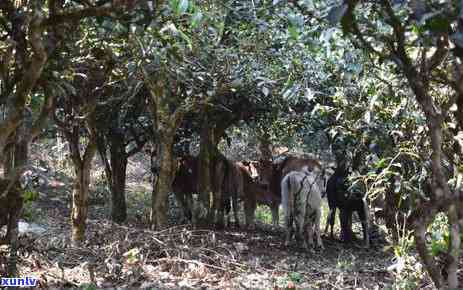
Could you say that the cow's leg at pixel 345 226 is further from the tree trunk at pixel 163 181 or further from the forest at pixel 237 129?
the tree trunk at pixel 163 181

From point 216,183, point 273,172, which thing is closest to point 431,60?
point 216,183

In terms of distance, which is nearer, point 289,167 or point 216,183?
point 216,183

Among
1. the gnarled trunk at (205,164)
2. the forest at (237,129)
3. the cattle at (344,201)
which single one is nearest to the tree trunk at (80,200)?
the forest at (237,129)

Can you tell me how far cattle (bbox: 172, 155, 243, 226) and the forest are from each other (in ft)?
0.14

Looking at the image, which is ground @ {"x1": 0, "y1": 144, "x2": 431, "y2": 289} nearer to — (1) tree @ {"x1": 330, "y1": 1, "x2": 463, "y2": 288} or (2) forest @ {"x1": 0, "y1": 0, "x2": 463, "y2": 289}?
(2) forest @ {"x1": 0, "y1": 0, "x2": 463, "y2": 289}

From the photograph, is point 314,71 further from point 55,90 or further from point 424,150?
point 55,90

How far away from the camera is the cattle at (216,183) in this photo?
11.6m

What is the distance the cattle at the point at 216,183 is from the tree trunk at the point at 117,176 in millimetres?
1337

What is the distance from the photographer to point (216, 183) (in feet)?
37.9

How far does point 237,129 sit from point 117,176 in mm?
3723

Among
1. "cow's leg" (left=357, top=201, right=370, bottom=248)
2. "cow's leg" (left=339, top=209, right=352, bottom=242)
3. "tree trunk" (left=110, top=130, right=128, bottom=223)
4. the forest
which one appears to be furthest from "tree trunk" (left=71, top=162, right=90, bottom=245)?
"cow's leg" (left=339, top=209, right=352, bottom=242)

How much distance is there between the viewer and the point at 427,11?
2.34 meters

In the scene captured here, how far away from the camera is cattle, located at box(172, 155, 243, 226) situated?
1162 cm

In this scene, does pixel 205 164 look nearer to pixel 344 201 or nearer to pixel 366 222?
pixel 344 201
